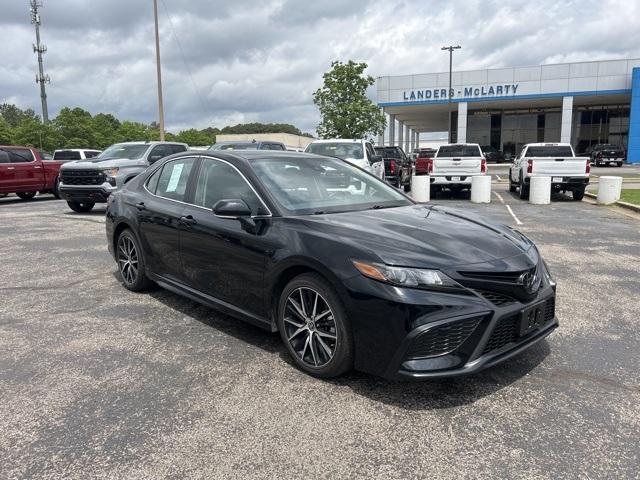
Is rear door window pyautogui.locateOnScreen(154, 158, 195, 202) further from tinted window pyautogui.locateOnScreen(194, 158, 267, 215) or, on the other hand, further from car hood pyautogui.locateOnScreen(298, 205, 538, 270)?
car hood pyautogui.locateOnScreen(298, 205, 538, 270)

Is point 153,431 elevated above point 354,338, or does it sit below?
below

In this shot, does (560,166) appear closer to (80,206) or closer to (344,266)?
(80,206)

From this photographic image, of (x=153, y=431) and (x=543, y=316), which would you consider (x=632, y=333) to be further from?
(x=153, y=431)

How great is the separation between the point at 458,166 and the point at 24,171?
47.3 feet

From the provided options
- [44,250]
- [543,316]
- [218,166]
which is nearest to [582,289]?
→ [543,316]

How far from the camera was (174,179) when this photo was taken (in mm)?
5082

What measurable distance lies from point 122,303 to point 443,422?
366cm

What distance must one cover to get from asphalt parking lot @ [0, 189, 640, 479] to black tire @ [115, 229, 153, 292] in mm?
428

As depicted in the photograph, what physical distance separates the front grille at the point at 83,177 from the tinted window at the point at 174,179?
827 cm

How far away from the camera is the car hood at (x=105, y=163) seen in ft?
41.7

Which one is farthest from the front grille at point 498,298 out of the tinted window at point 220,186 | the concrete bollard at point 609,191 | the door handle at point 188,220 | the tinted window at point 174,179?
the concrete bollard at point 609,191

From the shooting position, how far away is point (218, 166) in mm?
4559

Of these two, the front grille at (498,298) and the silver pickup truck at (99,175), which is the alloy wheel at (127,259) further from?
the silver pickup truck at (99,175)

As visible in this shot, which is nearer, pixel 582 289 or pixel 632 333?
pixel 632 333
